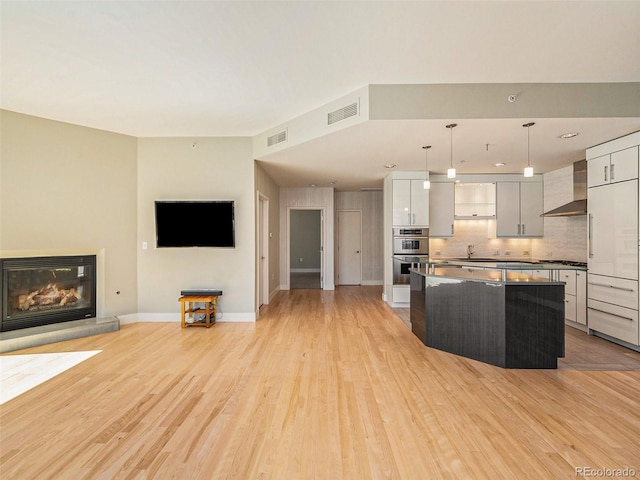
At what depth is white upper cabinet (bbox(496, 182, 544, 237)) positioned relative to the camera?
572cm

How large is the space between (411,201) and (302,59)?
3.72 meters

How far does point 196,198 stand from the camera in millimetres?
4758

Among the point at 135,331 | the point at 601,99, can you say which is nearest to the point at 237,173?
the point at 135,331

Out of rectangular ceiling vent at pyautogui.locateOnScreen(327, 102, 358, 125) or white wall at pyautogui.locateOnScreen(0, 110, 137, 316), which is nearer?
rectangular ceiling vent at pyautogui.locateOnScreen(327, 102, 358, 125)

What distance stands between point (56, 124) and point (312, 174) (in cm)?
394

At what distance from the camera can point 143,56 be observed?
8.50ft

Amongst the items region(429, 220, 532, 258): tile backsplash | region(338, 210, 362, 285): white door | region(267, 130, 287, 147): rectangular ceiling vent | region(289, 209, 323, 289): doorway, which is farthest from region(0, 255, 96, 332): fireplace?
region(289, 209, 323, 289): doorway

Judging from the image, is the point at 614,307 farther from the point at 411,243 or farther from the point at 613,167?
the point at 411,243

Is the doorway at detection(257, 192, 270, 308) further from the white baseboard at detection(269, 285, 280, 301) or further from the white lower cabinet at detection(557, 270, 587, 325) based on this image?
the white lower cabinet at detection(557, 270, 587, 325)

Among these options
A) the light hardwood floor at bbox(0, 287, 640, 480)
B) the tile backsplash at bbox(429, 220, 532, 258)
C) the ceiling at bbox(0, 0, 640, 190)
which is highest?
the ceiling at bbox(0, 0, 640, 190)

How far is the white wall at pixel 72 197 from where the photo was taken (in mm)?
3744

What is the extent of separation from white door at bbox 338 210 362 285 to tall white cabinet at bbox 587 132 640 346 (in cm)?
506

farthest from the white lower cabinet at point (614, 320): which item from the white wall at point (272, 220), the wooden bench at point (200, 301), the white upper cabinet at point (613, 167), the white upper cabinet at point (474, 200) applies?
the wooden bench at point (200, 301)

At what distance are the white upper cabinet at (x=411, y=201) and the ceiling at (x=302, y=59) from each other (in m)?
1.52
